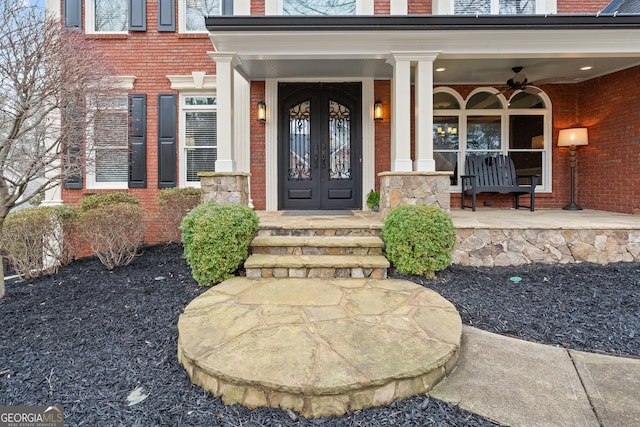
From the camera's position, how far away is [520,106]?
6566 mm

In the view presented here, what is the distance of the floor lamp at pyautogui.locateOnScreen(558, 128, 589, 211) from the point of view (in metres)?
5.98

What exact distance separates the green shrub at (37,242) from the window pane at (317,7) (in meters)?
5.37

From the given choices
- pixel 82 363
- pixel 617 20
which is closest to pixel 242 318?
pixel 82 363

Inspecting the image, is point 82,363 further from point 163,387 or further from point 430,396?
point 430,396

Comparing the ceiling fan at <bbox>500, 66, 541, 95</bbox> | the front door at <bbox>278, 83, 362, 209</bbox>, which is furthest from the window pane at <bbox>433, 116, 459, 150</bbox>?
the front door at <bbox>278, 83, 362, 209</bbox>

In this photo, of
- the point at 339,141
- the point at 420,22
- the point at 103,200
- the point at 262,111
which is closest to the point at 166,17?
the point at 262,111

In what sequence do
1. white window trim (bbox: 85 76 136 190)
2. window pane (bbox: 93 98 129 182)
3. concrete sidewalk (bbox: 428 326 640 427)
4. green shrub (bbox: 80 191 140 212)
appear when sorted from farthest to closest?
white window trim (bbox: 85 76 136 190), green shrub (bbox: 80 191 140 212), window pane (bbox: 93 98 129 182), concrete sidewalk (bbox: 428 326 640 427)

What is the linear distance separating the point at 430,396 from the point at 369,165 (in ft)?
15.9

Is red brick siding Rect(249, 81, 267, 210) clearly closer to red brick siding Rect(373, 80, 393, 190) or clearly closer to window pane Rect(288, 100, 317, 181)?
window pane Rect(288, 100, 317, 181)

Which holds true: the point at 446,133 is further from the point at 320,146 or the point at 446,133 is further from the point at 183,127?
the point at 183,127

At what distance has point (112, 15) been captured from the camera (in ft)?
20.0

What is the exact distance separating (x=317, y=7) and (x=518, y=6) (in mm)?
4083

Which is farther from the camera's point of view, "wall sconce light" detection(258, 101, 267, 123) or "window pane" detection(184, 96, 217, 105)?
"window pane" detection(184, 96, 217, 105)

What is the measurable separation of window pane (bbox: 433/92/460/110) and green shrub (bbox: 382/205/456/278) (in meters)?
4.01
